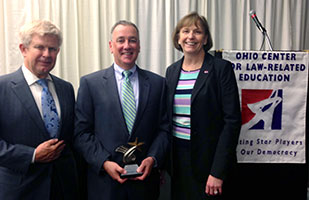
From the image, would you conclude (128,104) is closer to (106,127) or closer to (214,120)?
(106,127)

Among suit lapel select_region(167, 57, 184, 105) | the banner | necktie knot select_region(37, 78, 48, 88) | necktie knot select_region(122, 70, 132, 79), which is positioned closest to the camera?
necktie knot select_region(37, 78, 48, 88)

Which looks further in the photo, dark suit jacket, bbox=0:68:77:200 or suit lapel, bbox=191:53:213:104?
suit lapel, bbox=191:53:213:104

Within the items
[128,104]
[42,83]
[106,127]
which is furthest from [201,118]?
[42,83]

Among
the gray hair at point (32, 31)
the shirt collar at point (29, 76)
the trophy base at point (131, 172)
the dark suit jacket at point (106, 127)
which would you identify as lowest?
the trophy base at point (131, 172)

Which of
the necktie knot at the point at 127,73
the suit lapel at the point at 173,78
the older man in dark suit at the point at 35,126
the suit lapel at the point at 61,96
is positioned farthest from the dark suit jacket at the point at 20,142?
the suit lapel at the point at 173,78

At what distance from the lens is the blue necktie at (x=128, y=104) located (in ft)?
4.99

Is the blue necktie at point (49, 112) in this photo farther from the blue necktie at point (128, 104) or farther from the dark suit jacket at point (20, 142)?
the blue necktie at point (128, 104)

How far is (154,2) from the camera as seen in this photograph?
10.2 feet

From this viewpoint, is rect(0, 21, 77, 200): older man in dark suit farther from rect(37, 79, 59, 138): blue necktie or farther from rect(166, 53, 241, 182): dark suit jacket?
rect(166, 53, 241, 182): dark suit jacket

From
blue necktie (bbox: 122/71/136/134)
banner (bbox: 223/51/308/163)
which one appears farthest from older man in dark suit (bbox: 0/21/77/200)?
banner (bbox: 223/51/308/163)

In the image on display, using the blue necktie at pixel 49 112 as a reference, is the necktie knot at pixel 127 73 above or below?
above

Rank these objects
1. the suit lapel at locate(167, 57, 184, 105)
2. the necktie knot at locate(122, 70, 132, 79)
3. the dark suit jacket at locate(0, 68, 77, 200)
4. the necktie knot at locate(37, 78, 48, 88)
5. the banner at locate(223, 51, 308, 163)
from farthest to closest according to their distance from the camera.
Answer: the banner at locate(223, 51, 308, 163) → the suit lapel at locate(167, 57, 184, 105) → the necktie knot at locate(122, 70, 132, 79) → the necktie knot at locate(37, 78, 48, 88) → the dark suit jacket at locate(0, 68, 77, 200)

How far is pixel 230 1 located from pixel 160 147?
2.52 meters

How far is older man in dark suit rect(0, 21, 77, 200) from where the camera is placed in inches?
53.4
